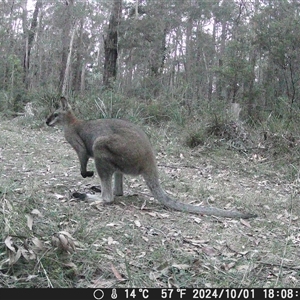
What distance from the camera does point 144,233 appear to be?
14.2 ft

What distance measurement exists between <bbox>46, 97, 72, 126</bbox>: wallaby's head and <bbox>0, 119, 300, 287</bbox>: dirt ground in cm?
84

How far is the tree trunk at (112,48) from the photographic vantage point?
17016 millimetres

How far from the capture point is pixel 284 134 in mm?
8984

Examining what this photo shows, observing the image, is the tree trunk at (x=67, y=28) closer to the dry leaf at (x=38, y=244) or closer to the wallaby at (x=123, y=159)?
the wallaby at (x=123, y=159)

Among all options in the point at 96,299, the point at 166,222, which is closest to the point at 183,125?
the point at 166,222

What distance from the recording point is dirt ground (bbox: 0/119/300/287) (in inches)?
125

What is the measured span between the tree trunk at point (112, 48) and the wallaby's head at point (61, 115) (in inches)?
400

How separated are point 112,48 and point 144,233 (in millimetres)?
13911

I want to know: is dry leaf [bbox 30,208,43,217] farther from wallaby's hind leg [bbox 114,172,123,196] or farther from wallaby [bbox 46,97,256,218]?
wallaby's hind leg [bbox 114,172,123,196]

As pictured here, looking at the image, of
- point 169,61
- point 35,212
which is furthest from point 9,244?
point 169,61

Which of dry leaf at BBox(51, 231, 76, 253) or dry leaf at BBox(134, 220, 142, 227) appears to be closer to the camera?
dry leaf at BBox(51, 231, 76, 253)

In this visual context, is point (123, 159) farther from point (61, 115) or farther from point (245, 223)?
point (61, 115)

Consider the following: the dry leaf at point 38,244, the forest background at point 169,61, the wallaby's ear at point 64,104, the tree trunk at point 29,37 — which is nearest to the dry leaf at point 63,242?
the dry leaf at point 38,244

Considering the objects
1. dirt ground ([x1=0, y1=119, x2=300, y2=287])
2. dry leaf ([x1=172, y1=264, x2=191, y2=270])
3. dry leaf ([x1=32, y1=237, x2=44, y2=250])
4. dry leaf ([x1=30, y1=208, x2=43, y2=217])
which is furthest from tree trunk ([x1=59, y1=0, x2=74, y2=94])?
dry leaf ([x1=32, y1=237, x2=44, y2=250])
